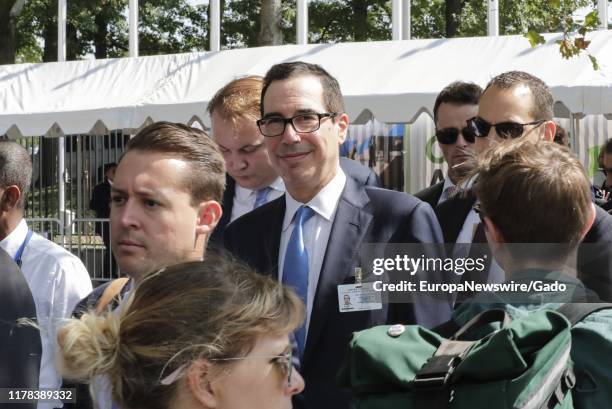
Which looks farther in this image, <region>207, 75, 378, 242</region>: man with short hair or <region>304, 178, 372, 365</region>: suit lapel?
<region>207, 75, 378, 242</region>: man with short hair

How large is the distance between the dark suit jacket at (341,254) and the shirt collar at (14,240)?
1289 millimetres

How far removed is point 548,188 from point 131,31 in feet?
42.5

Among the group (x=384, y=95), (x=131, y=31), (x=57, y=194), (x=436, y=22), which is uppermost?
(x=436, y=22)

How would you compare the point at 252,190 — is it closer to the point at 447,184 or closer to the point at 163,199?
the point at 447,184

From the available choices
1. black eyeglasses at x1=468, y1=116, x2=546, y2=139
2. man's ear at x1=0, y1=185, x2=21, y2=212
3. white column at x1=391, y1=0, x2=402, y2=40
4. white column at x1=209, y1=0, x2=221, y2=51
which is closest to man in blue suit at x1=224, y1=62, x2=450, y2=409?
black eyeglasses at x1=468, y1=116, x2=546, y2=139

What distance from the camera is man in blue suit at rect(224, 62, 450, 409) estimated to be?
292 centimetres

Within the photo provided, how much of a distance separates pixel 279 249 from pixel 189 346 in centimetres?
127

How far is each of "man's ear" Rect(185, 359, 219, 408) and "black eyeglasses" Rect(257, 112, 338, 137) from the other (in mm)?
1478

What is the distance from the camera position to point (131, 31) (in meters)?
14.6

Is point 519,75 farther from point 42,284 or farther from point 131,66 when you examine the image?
point 131,66

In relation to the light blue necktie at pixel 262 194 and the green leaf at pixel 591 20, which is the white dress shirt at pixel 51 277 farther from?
the green leaf at pixel 591 20

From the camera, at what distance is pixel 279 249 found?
3188 mm

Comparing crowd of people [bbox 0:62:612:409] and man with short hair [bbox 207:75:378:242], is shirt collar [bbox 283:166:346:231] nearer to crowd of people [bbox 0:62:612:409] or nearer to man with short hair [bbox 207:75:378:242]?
crowd of people [bbox 0:62:612:409]

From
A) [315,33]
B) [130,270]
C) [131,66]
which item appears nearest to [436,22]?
[315,33]
